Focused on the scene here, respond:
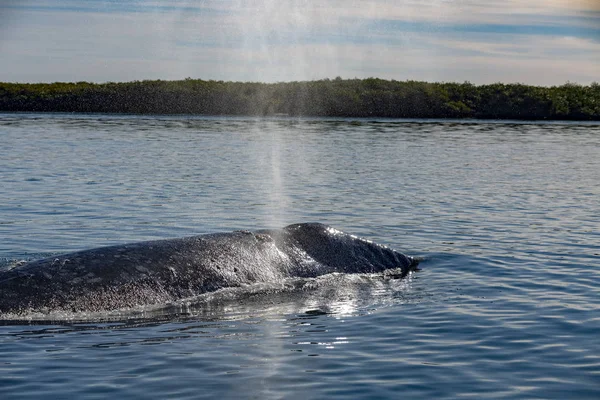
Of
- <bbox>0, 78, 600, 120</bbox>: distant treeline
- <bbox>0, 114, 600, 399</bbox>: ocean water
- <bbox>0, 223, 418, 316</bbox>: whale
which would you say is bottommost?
<bbox>0, 114, 600, 399</bbox>: ocean water

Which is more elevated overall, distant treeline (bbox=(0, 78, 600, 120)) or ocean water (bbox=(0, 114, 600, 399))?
distant treeline (bbox=(0, 78, 600, 120))

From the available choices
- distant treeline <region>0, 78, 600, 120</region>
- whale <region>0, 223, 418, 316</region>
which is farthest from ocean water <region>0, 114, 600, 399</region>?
distant treeline <region>0, 78, 600, 120</region>

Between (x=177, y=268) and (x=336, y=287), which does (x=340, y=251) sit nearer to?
(x=336, y=287)

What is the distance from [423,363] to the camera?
34.4 ft

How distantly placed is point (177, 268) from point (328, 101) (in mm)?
78492

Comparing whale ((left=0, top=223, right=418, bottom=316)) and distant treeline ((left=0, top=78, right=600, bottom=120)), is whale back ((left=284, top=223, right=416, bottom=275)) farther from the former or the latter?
distant treeline ((left=0, top=78, right=600, bottom=120))

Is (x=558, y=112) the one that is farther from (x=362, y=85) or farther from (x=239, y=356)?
(x=239, y=356)

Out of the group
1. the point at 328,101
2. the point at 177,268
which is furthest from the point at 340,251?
the point at 328,101

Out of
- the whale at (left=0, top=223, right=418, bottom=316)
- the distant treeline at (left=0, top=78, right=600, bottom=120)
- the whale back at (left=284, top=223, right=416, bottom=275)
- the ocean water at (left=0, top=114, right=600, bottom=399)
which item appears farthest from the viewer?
the distant treeline at (left=0, top=78, right=600, bottom=120)

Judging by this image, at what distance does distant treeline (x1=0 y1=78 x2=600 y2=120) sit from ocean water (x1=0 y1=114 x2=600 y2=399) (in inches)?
1898

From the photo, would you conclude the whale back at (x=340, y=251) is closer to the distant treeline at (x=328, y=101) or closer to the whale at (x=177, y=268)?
the whale at (x=177, y=268)

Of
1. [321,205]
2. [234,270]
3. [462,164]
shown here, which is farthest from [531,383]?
[462,164]

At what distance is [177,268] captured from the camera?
13062 mm

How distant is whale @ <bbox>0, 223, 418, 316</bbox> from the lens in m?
11.9
